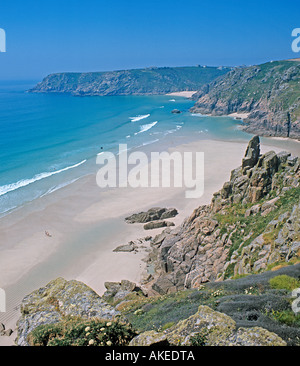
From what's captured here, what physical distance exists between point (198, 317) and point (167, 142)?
77.2m

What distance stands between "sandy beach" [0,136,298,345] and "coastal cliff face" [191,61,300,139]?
159 ft

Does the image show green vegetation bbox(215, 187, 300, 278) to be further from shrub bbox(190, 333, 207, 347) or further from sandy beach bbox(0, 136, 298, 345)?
shrub bbox(190, 333, 207, 347)

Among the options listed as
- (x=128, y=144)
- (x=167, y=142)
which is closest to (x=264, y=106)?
(x=167, y=142)

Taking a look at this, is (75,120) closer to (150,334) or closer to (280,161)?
(280,161)

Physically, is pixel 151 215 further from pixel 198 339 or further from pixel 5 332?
pixel 198 339

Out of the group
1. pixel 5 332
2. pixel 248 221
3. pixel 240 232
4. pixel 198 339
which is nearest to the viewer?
pixel 198 339

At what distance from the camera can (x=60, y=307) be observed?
12414 mm

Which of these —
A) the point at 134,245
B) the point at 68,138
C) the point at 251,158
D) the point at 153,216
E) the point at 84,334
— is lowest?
the point at 134,245

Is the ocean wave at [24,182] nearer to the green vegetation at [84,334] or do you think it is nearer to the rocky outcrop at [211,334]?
the green vegetation at [84,334]

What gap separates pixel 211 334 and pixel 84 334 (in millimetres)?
3786

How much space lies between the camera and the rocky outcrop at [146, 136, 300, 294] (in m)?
19.5

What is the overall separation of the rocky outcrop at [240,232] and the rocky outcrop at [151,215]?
5236mm

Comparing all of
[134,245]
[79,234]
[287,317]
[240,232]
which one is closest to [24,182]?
[79,234]

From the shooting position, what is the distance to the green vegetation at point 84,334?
8.86 m
